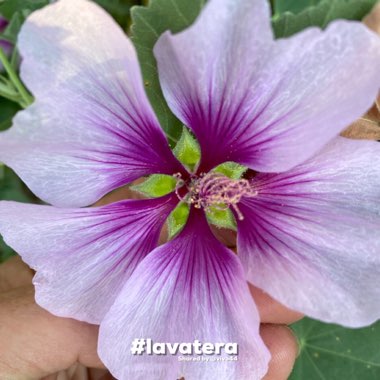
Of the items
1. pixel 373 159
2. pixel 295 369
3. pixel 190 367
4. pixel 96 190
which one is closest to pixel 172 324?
pixel 190 367

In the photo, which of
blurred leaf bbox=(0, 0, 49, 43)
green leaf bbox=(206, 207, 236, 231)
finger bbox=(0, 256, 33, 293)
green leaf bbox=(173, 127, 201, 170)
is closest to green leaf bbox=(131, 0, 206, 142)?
green leaf bbox=(173, 127, 201, 170)

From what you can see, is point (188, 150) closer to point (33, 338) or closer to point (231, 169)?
point (231, 169)

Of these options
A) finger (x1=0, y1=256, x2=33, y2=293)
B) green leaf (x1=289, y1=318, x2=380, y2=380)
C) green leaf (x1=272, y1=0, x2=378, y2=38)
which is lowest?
green leaf (x1=289, y1=318, x2=380, y2=380)

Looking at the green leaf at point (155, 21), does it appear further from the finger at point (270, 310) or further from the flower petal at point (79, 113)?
the finger at point (270, 310)

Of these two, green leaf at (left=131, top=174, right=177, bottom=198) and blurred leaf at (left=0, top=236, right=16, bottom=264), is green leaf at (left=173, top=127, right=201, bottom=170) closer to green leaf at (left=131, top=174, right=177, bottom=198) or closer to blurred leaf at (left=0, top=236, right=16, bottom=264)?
green leaf at (left=131, top=174, right=177, bottom=198)

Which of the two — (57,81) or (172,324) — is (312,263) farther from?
(57,81)

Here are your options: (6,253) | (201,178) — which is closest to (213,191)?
(201,178)

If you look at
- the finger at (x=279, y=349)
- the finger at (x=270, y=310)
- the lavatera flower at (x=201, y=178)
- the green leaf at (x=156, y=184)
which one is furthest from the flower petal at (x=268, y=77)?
the finger at (x=279, y=349)
